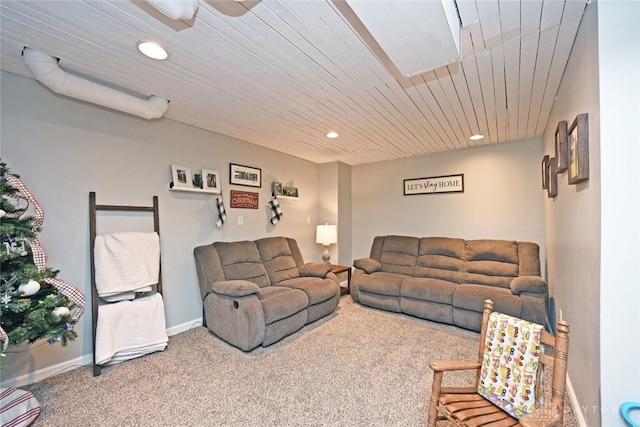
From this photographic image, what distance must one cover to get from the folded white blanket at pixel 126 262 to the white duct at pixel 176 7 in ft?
6.39

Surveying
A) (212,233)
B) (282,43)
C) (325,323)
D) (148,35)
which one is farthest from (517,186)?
(148,35)

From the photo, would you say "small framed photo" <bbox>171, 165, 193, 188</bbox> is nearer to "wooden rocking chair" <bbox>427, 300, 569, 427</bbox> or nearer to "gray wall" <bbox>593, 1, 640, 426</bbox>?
"wooden rocking chair" <bbox>427, 300, 569, 427</bbox>

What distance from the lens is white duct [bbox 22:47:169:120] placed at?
1.81 m

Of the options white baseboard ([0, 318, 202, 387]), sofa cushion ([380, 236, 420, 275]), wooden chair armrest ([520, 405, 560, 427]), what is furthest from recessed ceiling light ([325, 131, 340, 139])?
white baseboard ([0, 318, 202, 387])

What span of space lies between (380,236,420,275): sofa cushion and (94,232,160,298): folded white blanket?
304 centimetres

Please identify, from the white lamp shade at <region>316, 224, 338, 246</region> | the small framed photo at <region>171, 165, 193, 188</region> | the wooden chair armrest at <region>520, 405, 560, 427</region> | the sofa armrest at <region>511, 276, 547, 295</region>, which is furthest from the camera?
the white lamp shade at <region>316, 224, 338, 246</region>

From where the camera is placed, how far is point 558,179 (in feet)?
7.42

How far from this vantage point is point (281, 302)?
8.93 feet

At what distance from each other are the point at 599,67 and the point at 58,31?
284cm

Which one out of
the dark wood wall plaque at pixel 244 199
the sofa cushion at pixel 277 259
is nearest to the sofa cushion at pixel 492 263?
the sofa cushion at pixel 277 259

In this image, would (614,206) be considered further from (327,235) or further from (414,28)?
(327,235)

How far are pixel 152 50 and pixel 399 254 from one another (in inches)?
148

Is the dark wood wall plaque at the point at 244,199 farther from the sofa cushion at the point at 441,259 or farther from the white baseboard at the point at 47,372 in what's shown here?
the sofa cushion at the point at 441,259

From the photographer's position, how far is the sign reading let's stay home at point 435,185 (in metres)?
4.16
